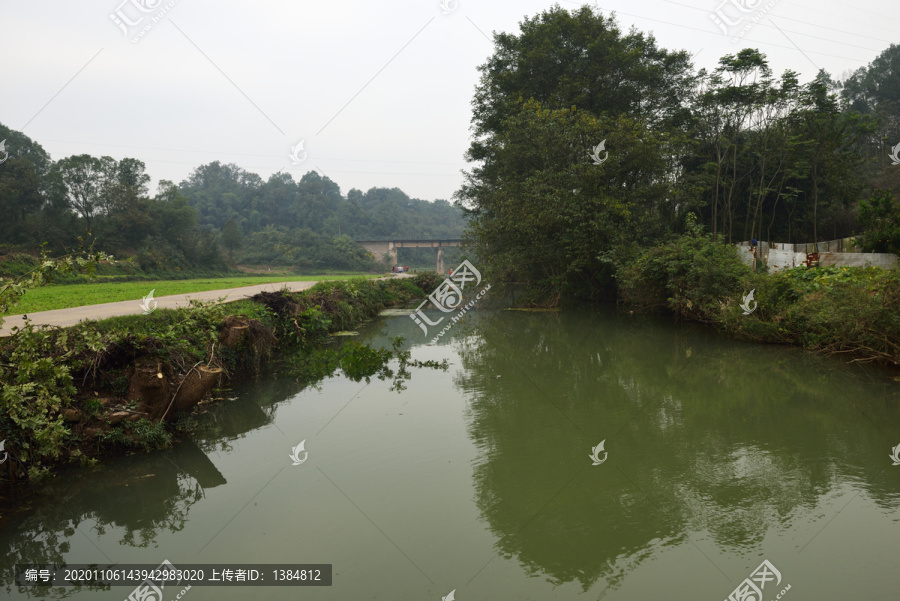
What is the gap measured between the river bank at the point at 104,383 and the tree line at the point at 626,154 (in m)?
13.0

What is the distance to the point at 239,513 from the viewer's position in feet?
14.9

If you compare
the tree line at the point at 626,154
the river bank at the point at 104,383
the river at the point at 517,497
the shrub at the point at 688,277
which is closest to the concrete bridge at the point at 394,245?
the tree line at the point at 626,154

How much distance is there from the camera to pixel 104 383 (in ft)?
19.6

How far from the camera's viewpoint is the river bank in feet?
16.1

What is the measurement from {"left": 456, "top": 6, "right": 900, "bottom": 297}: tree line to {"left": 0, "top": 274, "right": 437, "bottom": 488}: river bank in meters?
13.0

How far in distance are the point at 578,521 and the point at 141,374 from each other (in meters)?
4.86

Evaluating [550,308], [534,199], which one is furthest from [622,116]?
[550,308]

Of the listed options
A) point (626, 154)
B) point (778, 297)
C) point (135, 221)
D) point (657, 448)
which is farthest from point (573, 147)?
point (135, 221)

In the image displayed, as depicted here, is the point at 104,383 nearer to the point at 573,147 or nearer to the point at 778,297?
the point at 778,297

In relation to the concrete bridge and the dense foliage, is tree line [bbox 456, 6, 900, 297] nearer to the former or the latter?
the dense foliage

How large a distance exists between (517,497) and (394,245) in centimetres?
6161

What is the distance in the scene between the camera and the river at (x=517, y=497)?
359cm

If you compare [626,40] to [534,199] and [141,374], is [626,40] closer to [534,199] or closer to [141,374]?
[534,199]

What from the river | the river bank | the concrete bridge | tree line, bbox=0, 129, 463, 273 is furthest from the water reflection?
the concrete bridge
